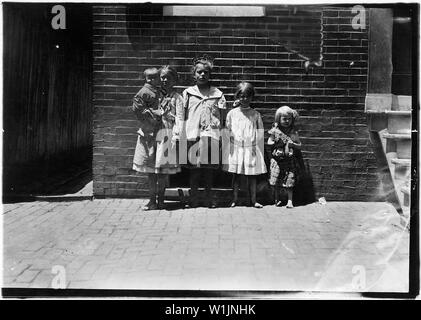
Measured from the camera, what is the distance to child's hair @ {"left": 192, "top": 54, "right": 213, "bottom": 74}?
5.95m

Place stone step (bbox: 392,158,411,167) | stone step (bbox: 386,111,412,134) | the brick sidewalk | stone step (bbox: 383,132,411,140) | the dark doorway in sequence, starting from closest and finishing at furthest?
the brick sidewalk < stone step (bbox: 392,158,411,167) < stone step (bbox: 383,132,411,140) < stone step (bbox: 386,111,412,134) < the dark doorway

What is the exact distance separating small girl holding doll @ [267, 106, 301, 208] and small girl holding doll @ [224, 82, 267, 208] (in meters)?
0.14

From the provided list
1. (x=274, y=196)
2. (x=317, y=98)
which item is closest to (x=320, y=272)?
(x=274, y=196)

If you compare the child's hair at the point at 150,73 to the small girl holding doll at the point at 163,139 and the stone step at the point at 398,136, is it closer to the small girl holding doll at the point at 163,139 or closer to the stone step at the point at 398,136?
the small girl holding doll at the point at 163,139

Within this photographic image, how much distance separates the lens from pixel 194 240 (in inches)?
184

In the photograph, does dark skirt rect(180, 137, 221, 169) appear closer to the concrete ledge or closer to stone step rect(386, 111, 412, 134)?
the concrete ledge

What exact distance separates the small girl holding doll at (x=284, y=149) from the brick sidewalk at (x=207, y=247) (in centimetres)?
36

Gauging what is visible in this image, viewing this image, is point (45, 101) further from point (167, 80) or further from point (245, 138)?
point (245, 138)

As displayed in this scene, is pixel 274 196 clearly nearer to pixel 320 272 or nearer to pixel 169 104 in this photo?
pixel 169 104

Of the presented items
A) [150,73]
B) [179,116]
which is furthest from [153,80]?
[179,116]

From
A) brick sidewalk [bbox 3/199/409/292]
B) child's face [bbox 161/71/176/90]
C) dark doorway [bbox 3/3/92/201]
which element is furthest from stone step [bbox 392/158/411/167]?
dark doorway [bbox 3/3/92/201]

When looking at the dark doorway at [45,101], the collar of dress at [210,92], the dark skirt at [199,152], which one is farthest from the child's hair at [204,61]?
the dark doorway at [45,101]
